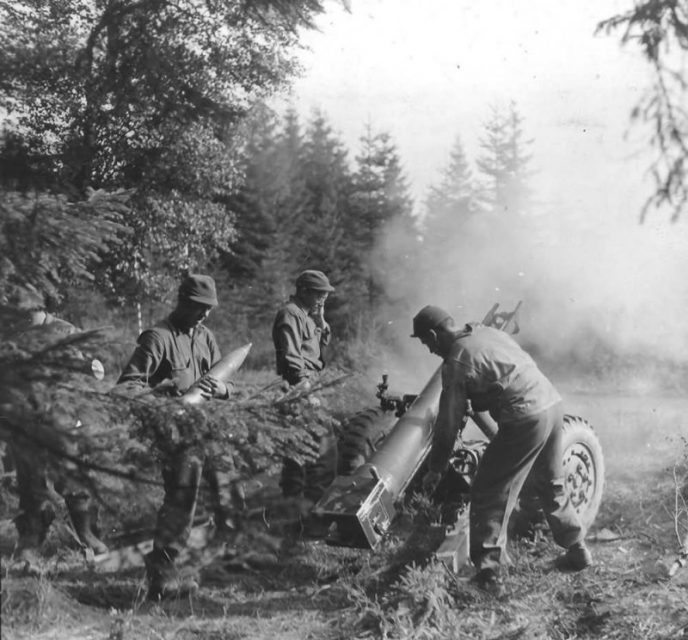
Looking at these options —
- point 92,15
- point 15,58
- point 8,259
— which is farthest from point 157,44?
point 8,259

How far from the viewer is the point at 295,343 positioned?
6562 millimetres

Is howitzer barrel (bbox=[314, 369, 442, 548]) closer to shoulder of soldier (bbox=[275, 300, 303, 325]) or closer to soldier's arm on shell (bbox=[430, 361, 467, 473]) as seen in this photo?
soldier's arm on shell (bbox=[430, 361, 467, 473])

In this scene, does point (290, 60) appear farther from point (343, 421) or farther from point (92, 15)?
point (343, 421)

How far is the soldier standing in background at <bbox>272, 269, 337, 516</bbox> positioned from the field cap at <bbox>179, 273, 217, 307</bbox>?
872 mm

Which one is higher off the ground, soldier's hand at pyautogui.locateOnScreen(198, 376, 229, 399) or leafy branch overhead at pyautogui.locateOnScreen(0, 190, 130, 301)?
leafy branch overhead at pyautogui.locateOnScreen(0, 190, 130, 301)

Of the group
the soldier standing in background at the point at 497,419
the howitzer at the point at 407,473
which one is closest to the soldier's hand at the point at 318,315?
the howitzer at the point at 407,473

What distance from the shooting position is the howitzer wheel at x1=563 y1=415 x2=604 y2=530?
5984 mm

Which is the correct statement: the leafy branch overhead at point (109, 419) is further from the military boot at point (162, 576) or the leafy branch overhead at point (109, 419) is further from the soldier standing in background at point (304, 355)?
the soldier standing in background at point (304, 355)

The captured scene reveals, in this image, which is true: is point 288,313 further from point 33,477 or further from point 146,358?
point 33,477

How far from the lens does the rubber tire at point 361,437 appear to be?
577 cm

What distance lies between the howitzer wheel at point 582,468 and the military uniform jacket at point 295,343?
2029 millimetres

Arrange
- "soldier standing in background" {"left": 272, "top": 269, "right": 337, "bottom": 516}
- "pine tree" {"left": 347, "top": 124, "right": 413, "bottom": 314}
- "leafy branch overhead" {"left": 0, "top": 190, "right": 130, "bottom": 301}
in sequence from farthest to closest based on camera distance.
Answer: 1. "pine tree" {"left": 347, "top": 124, "right": 413, "bottom": 314}
2. "soldier standing in background" {"left": 272, "top": 269, "right": 337, "bottom": 516}
3. "leafy branch overhead" {"left": 0, "top": 190, "right": 130, "bottom": 301}

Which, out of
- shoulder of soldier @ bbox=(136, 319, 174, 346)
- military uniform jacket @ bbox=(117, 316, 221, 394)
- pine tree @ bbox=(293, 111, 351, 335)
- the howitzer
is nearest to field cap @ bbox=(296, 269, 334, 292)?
the howitzer

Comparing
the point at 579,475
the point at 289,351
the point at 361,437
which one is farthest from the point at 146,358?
the point at 579,475
